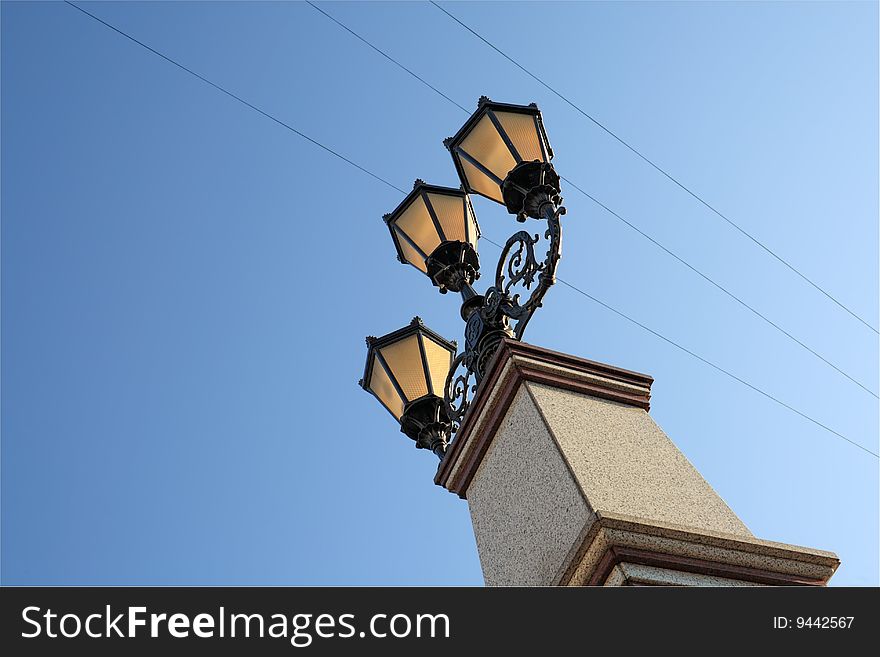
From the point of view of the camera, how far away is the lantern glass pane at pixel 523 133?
16.9 ft

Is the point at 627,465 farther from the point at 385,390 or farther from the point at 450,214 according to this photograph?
the point at 450,214

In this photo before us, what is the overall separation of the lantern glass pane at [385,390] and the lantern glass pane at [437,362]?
0.21 m

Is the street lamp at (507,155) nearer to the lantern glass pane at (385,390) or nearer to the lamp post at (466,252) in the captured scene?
the lamp post at (466,252)

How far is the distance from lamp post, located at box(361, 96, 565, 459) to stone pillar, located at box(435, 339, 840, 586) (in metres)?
0.61

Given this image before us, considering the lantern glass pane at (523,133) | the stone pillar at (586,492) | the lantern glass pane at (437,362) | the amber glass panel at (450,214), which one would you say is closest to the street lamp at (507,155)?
the lantern glass pane at (523,133)

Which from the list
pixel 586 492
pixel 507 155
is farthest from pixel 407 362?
pixel 586 492

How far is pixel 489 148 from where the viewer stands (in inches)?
205

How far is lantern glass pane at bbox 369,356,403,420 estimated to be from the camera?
17.0 feet

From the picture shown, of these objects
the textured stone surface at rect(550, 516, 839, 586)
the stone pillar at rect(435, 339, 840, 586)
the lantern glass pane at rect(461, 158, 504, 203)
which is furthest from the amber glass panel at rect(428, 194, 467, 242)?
the textured stone surface at rect(550, 516, 839, 586)
